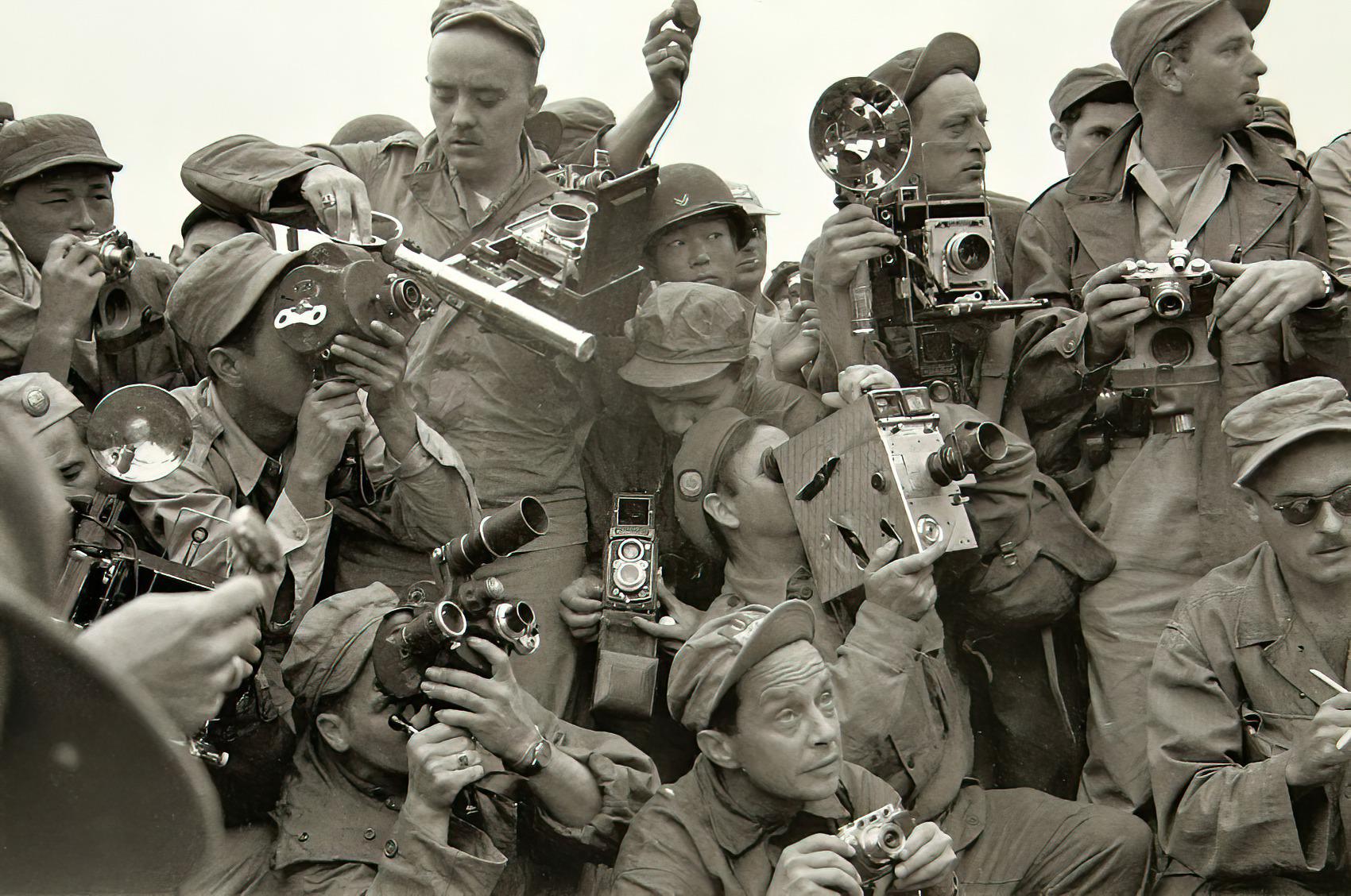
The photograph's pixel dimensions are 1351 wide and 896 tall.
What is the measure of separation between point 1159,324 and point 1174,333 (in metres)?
0.05

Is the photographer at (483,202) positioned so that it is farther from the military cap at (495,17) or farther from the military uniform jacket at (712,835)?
the military uniform jacket at (712,835)

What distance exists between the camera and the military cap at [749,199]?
6219mm

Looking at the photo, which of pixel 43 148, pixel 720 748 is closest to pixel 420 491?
pixel 720 748

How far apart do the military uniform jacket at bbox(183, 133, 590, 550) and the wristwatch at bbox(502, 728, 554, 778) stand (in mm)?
946

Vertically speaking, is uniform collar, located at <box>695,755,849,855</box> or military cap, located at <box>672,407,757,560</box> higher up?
military cap, located at <box>672,407,757,560</box>

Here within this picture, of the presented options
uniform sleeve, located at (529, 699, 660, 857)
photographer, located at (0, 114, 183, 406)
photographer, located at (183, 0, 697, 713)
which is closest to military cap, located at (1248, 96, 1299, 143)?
photographer, located at (183, 0, 697, 713)

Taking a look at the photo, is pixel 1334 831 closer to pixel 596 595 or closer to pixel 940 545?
pixel 940 545

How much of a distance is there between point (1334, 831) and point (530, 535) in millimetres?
1999

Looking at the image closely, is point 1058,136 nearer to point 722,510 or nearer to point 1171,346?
point 1171,346

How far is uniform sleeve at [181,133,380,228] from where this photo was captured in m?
5.33

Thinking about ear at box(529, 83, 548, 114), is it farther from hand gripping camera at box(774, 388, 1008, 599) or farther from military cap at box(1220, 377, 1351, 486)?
military cap at box(1220, 377, 1351, 486)

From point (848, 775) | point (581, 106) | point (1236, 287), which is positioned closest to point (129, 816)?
point (848, 775)

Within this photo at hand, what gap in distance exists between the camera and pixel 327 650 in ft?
14.3

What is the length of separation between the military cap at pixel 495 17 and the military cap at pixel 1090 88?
1.85 m
